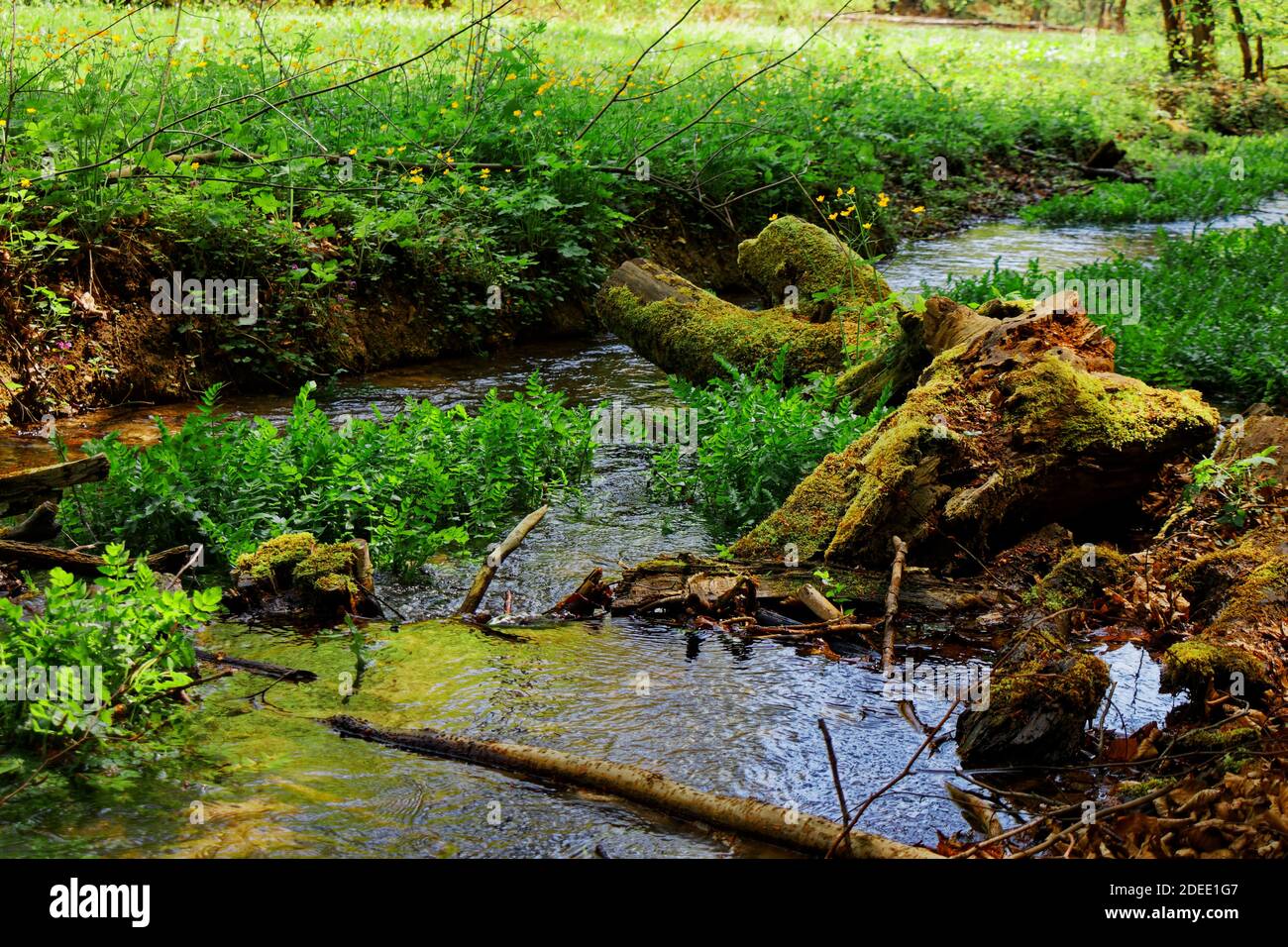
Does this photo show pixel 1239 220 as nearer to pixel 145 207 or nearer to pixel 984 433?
pixel 984 433

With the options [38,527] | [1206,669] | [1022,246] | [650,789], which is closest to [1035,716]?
[1206,669]

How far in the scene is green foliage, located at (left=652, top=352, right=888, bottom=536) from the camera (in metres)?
7.30

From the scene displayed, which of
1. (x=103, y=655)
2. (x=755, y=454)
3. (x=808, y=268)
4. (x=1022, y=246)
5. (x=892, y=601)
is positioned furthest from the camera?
(x=1022, y=246)

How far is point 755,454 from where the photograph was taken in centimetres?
739

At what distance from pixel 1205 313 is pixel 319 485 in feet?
25.5

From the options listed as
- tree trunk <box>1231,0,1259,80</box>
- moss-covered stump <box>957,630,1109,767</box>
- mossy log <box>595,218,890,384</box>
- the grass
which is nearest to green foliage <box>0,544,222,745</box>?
the grass

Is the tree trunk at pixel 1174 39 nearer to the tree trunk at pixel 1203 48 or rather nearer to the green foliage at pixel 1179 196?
the tree trunk at pixel 1203 48

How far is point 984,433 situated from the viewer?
650cm

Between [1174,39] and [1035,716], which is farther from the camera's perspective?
[1174,39]

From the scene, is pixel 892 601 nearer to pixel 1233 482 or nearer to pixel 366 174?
pixel 1233 482

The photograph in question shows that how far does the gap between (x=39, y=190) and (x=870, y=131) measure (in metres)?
12.3

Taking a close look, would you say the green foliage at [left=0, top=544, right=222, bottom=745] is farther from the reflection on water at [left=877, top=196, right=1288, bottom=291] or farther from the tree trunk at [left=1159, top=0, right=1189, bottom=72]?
the tree trunk at [left=1159, top=0, right=1189, bottom=72]

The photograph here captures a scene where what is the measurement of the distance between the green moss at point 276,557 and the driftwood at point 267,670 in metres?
0.79
